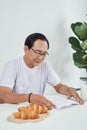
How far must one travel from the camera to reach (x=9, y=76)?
6.63 ft

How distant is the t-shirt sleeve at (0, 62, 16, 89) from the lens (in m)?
1.98

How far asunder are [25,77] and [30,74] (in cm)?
5

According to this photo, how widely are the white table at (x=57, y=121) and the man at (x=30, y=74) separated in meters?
Result: 0.22

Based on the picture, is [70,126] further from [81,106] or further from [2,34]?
[2,34]

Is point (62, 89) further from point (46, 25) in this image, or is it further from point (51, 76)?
point (46, 25)

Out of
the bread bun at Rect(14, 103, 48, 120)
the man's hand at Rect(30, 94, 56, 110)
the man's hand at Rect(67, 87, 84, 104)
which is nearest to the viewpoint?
the bread bun at Rect(14, 103, 48, 120)

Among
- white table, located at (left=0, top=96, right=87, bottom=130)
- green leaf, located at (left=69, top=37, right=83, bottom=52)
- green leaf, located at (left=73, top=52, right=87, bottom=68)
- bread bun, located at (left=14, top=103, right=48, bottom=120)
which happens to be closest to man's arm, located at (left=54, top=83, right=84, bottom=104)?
white table, located at (left=0, top=96, right=87, bottom=130)

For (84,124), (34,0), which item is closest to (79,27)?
(34,0)

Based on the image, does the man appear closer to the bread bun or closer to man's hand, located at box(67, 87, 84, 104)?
man's hand, located at box(67, 87, 84, 104)

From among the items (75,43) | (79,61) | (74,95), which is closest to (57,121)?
(74,95)

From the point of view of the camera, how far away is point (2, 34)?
2.90 meters

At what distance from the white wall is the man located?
81cm

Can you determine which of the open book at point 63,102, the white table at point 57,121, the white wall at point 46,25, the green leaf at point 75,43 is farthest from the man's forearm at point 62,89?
the green leaf at point 75,43

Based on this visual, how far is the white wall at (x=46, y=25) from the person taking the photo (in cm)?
294
